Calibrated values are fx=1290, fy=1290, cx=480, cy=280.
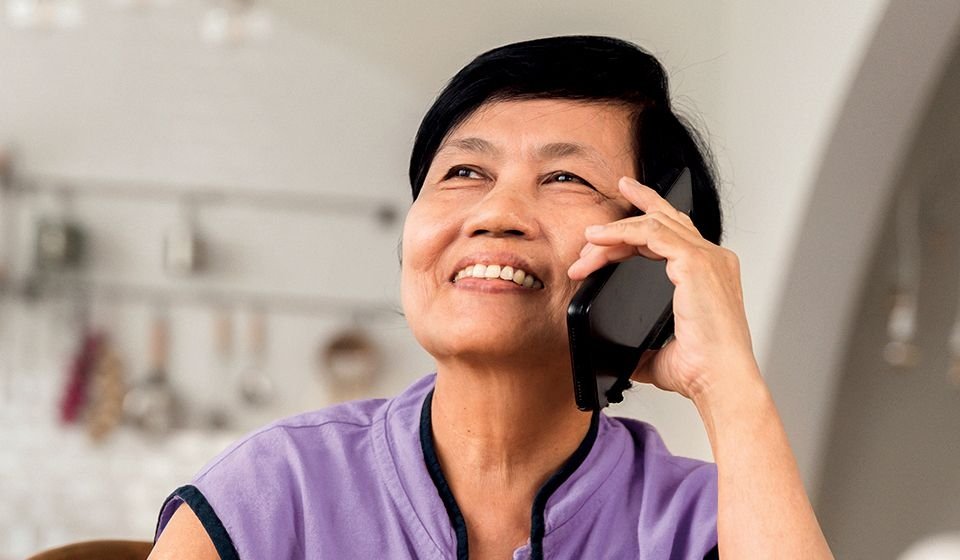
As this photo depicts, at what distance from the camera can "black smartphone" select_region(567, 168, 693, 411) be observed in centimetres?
128

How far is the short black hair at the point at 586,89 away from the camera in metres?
1.44

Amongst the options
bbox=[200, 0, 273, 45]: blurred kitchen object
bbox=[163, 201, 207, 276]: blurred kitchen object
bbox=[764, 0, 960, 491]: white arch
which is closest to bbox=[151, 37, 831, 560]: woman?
bbox=[764, 0, 960, 491]: white arch

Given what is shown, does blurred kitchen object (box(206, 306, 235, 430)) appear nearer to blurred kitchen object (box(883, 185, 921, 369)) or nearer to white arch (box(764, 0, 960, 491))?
white arch (box(764, 0, 960, 491))

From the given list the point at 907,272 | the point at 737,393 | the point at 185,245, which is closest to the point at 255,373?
the point at 185,245

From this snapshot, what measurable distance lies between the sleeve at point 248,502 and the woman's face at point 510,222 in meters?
0.21

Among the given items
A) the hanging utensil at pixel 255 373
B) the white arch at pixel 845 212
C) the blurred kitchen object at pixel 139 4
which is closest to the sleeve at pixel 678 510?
the white arch at pixel 845 212

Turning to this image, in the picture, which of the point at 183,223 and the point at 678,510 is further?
Answer: the point at 183,223

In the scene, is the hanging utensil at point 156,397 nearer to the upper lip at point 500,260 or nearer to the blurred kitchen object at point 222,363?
the blurred kitchen object at point 222,363

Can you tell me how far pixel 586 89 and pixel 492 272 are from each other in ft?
0.87

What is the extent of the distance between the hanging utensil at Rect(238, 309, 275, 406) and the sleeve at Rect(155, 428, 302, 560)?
11.9 feet

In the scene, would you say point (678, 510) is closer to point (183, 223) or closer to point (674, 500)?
point (674, 500)

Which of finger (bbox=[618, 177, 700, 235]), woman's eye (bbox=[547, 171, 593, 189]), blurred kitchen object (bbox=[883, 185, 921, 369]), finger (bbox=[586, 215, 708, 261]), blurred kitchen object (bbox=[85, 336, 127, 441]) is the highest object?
woman's eye (bbox=[547, 171, 593, 189])

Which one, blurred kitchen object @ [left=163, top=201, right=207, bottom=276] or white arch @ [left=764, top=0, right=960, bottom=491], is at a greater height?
white arch @ [left=764, top=0, right=960, bottom=491]

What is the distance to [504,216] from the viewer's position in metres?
1.31
